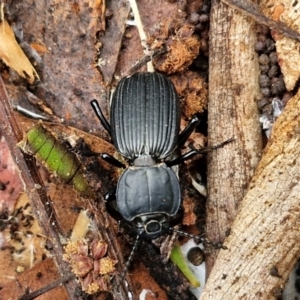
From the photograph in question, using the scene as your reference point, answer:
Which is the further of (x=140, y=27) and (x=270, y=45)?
(x=140, y=27)

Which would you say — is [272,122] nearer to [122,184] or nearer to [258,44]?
[258,44]

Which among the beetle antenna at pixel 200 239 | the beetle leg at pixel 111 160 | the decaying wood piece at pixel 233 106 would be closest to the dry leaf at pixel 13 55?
the beetle leg at pixel 111 160

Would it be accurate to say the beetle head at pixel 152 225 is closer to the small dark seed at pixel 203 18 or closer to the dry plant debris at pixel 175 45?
the dry plant debris at pixel 175 45

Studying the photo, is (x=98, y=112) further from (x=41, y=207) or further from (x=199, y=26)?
(x=199, y=26)

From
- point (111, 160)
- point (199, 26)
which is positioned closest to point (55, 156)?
point (111, 160)

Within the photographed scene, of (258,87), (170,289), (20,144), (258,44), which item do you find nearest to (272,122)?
(258,87)

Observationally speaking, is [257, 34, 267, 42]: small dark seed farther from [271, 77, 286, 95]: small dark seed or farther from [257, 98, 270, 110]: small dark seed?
[257, 98, 270, 110]: small dark seed
